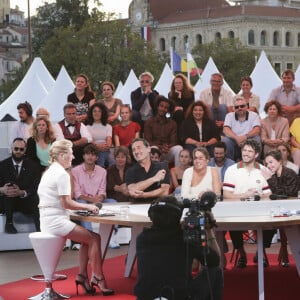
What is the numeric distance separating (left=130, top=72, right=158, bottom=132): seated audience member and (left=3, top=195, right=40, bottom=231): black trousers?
2706mm

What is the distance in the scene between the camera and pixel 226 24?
12012 cm

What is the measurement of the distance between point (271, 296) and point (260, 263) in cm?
88

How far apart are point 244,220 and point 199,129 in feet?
18.0

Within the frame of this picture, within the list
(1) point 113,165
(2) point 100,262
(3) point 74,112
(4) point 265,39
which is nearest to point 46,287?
(2) point 100,262

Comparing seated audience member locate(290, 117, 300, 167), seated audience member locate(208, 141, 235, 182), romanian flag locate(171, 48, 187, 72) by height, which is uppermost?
romanian flag locate(171, 48, 187, 72)

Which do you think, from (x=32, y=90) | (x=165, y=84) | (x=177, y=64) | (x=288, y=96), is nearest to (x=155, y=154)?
(x=288, y=96)

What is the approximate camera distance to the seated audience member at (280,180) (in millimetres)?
11352

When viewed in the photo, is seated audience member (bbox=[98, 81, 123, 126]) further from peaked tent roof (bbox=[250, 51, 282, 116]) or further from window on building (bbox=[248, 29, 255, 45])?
window on building (bbox=[248, 29, 255, 45])

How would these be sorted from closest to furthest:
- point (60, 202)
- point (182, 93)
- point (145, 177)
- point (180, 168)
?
point (60, 202), point (145, 177), point (180, 168), point (182, 93)

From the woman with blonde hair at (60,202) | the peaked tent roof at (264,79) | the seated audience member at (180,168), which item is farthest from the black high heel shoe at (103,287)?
the peaked tent roof at (264,79)

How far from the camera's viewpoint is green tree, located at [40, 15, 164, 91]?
58.6m

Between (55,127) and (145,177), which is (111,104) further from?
(145,177)

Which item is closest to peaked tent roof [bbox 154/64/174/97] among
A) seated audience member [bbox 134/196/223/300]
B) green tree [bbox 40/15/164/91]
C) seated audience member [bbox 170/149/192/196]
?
seated audience member [bbox 170/149/192/196]

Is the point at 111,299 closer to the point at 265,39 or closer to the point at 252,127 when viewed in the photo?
the point at 252,127
